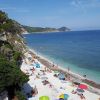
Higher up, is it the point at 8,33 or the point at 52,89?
the point at 8,33

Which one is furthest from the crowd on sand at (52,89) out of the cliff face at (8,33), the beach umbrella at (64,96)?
the cliff face at (8,33)

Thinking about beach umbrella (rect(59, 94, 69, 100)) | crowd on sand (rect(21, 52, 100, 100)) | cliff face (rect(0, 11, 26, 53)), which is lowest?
crowd on sand (rect(21, 52, 100, 100))

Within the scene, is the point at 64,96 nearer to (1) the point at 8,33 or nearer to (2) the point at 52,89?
(2) the point at 52,89

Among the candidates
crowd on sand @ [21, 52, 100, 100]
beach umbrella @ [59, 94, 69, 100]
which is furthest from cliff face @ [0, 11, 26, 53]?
beach umbrella @ [59, 94, 69, 100]

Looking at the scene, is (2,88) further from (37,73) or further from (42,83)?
(37,73)

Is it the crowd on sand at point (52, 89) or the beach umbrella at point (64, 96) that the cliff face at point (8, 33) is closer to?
the crowd on sand at point (52, 89)

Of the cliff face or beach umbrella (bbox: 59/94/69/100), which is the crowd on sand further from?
the cliff face

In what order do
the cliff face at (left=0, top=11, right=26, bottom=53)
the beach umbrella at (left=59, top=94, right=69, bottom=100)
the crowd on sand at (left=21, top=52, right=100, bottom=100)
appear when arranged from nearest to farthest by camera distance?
1. the beach umbrella at (left=59, top=94, right=69, bottom=100)
2. the crowd on sand at (left=21, top=52, right=100, bottom=100)
3. the cliff face at (left=0, top=11, right=26, bottom=53)

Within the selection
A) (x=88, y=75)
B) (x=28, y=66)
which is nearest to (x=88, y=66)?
(x=88, y=75)

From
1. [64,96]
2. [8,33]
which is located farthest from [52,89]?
[8,33]

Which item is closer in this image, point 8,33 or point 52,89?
point 52,89

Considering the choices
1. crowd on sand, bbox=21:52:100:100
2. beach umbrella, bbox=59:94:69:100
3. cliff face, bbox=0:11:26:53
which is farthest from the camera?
cliff face, bbox=0:11:26:53

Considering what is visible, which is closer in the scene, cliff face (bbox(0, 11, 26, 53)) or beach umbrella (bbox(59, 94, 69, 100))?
beach umbrella (bbox(59, 94, 69, 100))
